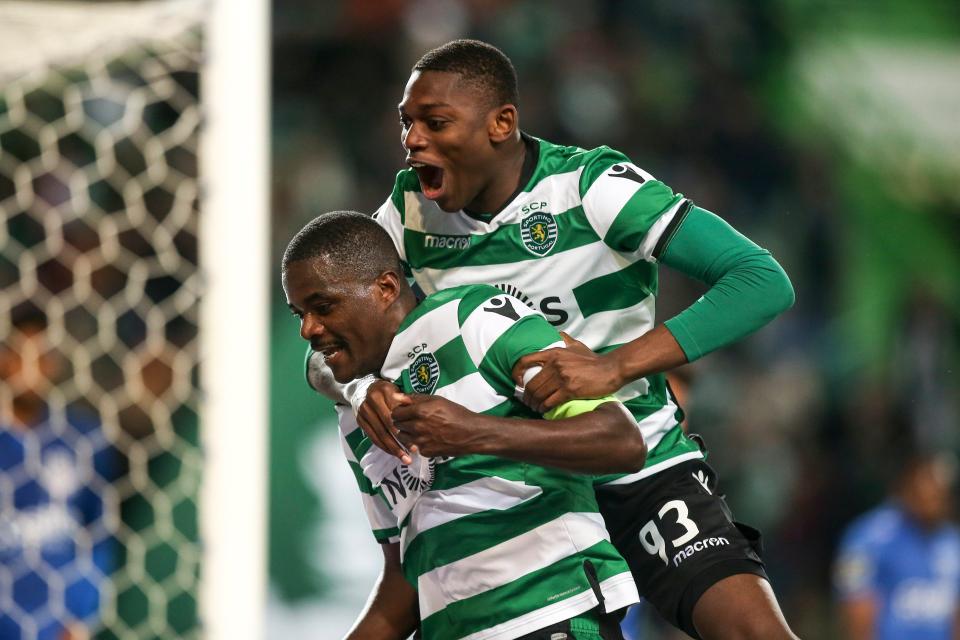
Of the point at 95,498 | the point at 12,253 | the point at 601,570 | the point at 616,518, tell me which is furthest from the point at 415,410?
the point at 12,253

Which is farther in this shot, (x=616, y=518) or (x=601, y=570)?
(x=616, y=518)

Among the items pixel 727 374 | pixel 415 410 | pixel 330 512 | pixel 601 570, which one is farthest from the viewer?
pixel 727 374

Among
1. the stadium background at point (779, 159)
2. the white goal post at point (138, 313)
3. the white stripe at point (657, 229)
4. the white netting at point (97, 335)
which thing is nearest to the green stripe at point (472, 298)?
the white stripe at point (657, 229)

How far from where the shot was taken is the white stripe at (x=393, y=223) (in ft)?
8.91

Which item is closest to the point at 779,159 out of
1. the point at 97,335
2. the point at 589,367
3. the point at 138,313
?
the point at 138,313

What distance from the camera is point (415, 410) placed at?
211cm

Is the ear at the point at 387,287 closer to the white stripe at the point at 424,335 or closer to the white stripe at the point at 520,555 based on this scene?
the white stripe at the point at 424,335

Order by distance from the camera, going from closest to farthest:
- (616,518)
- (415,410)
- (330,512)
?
(415,410), (616,518), (330,512)

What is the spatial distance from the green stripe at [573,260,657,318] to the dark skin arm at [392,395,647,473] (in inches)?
19.1

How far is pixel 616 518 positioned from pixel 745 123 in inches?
251

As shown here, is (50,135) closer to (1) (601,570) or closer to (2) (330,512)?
(2) (330,512)

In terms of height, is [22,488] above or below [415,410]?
below

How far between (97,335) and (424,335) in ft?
12.3

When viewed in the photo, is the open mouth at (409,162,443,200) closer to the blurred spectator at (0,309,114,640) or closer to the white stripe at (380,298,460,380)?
the white stripe at (380,298,460,380)
